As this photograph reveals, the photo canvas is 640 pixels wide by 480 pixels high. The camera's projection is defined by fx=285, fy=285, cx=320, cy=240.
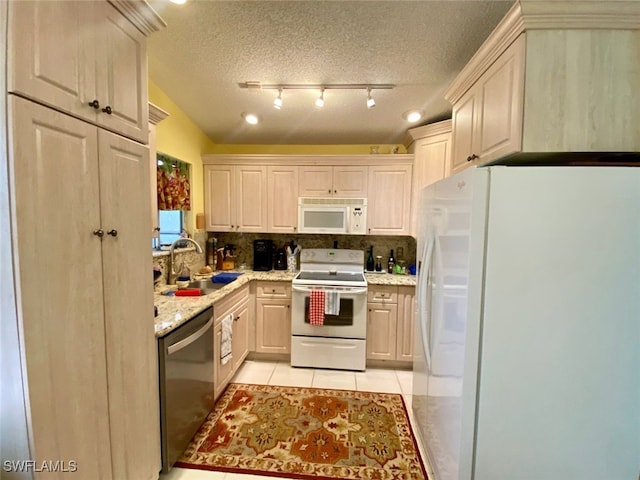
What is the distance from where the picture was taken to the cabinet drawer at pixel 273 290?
299 centimetres

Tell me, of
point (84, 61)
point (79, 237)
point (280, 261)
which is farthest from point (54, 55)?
point (280, 261)

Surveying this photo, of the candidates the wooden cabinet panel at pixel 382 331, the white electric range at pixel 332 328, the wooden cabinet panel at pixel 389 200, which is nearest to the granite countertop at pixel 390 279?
the white electric range at pixel 332 328

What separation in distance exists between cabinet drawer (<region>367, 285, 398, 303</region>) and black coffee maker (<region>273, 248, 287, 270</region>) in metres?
1.11

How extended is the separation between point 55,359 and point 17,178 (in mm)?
591

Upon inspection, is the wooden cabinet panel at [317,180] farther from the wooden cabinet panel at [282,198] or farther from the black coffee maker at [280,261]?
the black coffee maker at [280,261]

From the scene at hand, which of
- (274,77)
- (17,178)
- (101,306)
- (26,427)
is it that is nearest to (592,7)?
(274,77)

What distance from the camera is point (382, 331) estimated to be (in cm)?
291

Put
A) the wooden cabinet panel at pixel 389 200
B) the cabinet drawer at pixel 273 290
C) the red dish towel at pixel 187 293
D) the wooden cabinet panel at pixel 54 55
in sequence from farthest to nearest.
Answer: the wooden cabinet panel at pixel 389 200 → the cabinet drawer at pixel 273 290 → the red dish towel at pixel 187 293 → the wooden cabinet panel at pixel 54 55

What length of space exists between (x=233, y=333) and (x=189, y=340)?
→ 855mm

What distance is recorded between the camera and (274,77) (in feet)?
7.18

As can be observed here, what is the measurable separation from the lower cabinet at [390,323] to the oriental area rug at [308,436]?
1.55 feet

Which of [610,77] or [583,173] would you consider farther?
[610,77]

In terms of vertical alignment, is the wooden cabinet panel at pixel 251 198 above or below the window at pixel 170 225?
above

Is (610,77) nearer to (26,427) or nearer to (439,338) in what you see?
(439,338)
